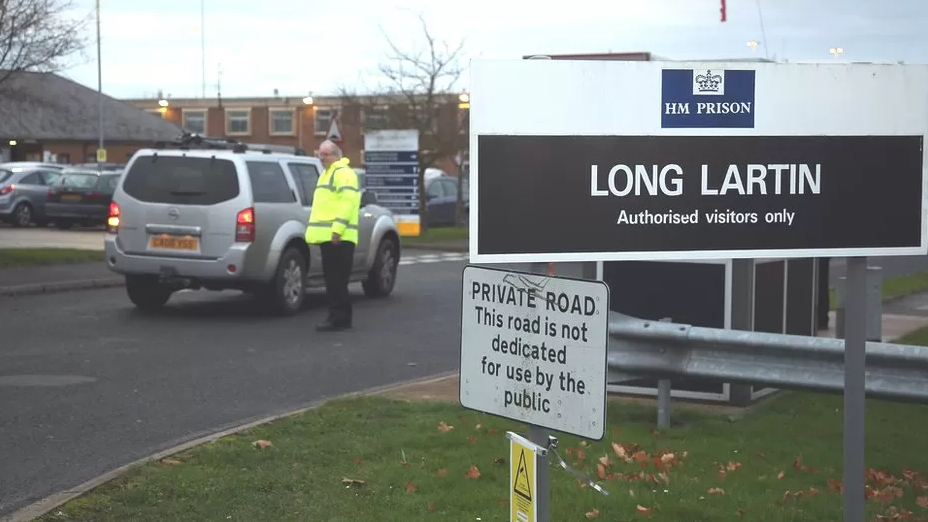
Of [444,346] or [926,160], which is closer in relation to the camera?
Answer: [926,160]

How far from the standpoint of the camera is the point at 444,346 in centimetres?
1245

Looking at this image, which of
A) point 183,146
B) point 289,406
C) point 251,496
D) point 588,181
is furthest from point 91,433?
point 183,146

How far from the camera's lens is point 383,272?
17.3 meters

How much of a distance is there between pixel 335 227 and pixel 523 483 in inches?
365

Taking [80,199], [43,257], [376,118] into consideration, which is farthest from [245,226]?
[80,199]

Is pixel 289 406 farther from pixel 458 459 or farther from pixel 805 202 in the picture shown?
pixel 805 202

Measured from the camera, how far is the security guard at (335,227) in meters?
13.2

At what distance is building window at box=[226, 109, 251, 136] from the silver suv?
6382cm

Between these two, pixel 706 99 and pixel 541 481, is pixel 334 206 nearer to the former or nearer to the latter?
pixel 706 99

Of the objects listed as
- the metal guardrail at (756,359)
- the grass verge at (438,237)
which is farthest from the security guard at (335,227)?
the grass verge at (438,237)

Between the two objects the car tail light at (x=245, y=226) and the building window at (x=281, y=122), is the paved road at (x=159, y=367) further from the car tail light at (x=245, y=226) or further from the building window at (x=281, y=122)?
the building window at (x=281, y=122)

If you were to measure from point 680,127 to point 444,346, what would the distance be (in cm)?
819

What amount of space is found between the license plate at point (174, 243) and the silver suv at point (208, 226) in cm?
1

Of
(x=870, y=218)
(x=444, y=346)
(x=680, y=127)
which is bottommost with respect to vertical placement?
(x=444, y=346)
